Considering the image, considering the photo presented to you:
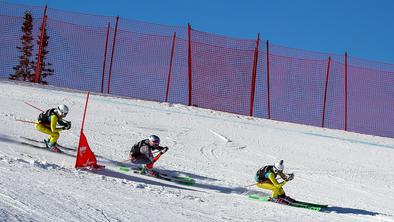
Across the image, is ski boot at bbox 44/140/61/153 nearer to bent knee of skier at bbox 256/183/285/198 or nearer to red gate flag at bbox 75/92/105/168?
red gate flag at bbox 75/92/105/168

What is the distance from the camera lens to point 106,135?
1603 cm

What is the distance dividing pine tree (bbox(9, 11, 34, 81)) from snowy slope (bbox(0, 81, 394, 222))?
173 cm

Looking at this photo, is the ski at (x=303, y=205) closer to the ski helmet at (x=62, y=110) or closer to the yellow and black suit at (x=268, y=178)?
the yellow and black suit at (x=268, y=178)

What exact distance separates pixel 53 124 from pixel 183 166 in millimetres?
2879

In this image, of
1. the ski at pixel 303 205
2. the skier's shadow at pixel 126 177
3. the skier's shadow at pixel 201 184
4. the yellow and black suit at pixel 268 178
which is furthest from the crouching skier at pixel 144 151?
the ski at pixel 303 205

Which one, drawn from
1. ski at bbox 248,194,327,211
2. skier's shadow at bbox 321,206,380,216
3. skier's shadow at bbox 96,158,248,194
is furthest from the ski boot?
skier's shadow at bbox 321,206,380,216

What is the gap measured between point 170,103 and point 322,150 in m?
7.04

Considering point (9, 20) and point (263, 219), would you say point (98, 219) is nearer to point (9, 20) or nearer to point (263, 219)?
point (263, 219)

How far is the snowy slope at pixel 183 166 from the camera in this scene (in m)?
7.98

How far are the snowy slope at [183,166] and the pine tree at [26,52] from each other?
1.73 m

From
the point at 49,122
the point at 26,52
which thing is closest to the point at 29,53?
the point at 26,52

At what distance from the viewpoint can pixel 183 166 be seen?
539 inches

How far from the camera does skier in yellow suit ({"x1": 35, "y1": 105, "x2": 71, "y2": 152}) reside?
13.1 meters

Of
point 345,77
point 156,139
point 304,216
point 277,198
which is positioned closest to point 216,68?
point 345,77
